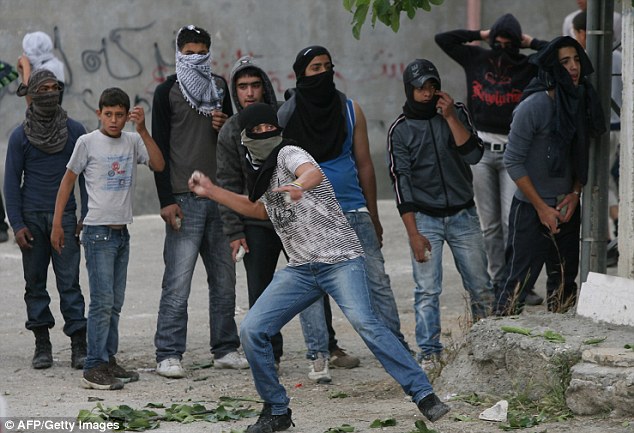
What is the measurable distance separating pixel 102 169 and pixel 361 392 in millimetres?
2004

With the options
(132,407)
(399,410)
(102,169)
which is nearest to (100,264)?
(102,169)

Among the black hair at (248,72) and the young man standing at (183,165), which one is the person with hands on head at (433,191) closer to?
the black hair at (248,72)

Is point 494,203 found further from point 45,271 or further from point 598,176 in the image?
point 45,271

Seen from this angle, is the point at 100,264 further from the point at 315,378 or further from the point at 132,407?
the point at 315,378

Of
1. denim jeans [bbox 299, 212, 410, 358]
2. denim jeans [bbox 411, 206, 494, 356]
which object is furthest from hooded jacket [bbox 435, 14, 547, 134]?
denim jeans [bbox 299, 212, 410, 358]

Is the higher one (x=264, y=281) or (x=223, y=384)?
(x=264, y=281)

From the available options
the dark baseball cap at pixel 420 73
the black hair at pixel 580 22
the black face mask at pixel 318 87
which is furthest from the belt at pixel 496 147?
the black face mask at pixel 318 87

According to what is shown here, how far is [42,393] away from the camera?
695 cm

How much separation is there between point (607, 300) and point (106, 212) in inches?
114

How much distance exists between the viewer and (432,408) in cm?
575

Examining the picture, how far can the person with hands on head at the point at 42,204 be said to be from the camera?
753 centimetres

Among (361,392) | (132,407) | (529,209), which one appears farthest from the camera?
(529,209)

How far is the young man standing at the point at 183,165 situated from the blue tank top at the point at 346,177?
808 millimetres

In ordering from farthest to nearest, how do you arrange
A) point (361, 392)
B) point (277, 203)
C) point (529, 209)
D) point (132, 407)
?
point (529, 209)
point (361, 392)
point (132, 407)
point (277, 203)
